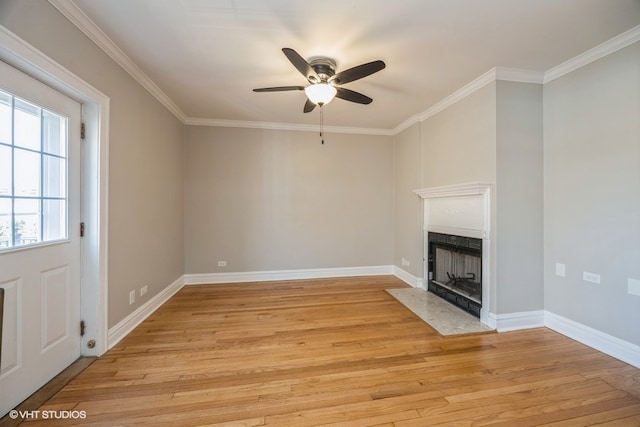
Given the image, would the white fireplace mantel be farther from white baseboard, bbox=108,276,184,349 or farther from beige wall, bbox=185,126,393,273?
white baseboard, bbox=108,276,184,349

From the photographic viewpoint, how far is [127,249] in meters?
2.50

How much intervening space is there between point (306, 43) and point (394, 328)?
286cm

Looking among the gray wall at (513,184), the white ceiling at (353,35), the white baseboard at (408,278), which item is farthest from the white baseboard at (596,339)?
the white ceiling at (353,35)

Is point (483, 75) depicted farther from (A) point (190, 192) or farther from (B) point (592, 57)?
(A) point (190, 192)

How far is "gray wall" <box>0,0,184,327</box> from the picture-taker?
1659 millimetres

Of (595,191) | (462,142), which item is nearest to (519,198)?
(595,191)

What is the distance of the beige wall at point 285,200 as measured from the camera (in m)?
4.15

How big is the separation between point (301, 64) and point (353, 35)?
50cm

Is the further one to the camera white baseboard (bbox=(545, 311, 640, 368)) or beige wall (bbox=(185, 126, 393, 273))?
beige wall (bbox=(185, 126, 393, 273))

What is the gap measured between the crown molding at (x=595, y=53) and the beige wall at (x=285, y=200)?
2.41 m

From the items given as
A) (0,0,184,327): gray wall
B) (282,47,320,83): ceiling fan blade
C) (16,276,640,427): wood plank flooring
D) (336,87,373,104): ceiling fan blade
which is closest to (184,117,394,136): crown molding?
(0,0,184,327): gray wall

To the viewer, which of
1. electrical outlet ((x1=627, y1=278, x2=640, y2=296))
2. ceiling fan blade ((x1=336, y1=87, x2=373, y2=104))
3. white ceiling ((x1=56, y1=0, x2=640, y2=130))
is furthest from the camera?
ceiling fan blade ((x1=336, y1=87, x2=373, y2=104))

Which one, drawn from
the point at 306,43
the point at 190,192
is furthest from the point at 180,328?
the point at 306,43

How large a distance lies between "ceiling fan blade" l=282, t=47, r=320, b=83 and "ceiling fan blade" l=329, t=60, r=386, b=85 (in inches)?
7.1
